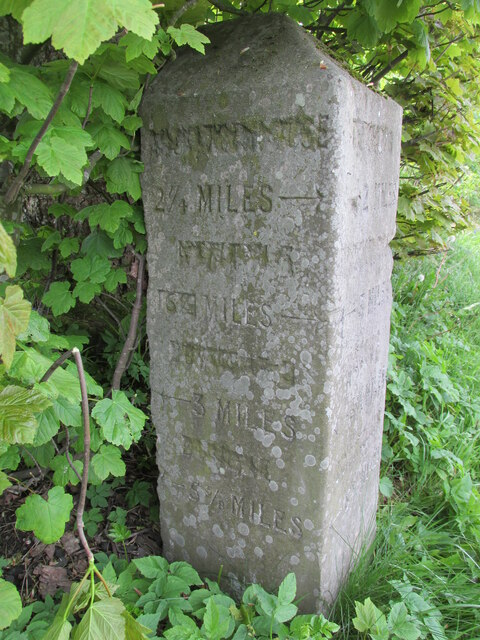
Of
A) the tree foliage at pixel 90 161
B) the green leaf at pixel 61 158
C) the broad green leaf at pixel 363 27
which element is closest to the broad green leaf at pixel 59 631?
the tree foliage at pixel 90 161

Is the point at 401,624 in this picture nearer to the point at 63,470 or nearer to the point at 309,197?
the point at 63,470

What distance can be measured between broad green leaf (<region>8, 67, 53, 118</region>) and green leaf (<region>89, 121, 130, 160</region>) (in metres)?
0.27

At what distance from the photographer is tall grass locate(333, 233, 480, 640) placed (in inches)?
78.0

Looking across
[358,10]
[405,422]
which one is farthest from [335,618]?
[358,10]

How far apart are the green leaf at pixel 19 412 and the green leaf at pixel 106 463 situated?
0.60m

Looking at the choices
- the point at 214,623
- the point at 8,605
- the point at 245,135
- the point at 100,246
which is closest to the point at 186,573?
the point at 214,623

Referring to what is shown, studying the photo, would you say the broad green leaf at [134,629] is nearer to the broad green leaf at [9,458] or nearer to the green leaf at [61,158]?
the broad green leaf at [9,458]

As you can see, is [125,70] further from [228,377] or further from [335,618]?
[335,618]

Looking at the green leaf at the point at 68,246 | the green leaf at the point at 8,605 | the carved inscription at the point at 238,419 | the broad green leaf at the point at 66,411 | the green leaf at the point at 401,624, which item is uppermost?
the green leaf at the point at 68,246

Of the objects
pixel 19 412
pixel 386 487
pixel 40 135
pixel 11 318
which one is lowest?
pixel 386 487

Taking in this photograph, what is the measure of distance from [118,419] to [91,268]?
1.87 feet

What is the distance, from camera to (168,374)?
2020 millimetres

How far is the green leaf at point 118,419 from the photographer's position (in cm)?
169

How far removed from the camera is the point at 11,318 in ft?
3.80
